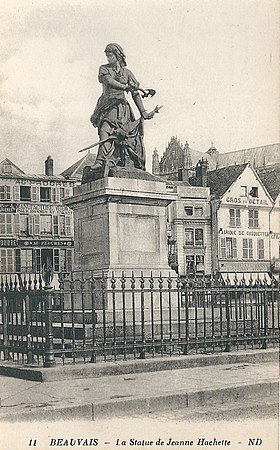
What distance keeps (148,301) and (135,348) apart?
7.32 ft

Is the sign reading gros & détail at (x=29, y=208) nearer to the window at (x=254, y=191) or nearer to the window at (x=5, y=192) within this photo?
the window at (x=5, y=192)

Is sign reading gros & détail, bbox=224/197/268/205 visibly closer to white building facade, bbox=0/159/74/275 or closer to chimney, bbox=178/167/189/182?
chimney, bbox=178/167/189/182

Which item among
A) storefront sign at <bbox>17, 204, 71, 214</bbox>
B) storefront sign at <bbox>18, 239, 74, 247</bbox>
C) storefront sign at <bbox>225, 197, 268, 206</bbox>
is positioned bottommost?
storefront sign at <bbox>18, 239, 74, 247</bbox>

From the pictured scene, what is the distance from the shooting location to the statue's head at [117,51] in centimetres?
1335

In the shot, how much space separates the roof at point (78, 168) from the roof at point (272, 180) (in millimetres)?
14734

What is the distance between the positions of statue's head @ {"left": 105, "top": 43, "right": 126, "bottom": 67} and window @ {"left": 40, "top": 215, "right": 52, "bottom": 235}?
140ft

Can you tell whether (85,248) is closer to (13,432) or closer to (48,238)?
(13,432)

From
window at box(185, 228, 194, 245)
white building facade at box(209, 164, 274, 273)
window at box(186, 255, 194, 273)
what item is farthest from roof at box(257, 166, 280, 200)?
window at box(186, 255, 194, 273)

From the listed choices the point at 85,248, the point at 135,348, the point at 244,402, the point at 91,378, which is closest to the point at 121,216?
the point at 85,248

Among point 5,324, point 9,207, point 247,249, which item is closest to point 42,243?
point 9,207

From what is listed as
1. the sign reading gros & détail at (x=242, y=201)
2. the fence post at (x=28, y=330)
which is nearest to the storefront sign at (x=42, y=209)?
the sign reading gros & détail at (x=242, y=201)

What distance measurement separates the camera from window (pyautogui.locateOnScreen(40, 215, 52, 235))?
55469mm

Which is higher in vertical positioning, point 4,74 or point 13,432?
point 4,74

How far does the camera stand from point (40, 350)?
968cm
